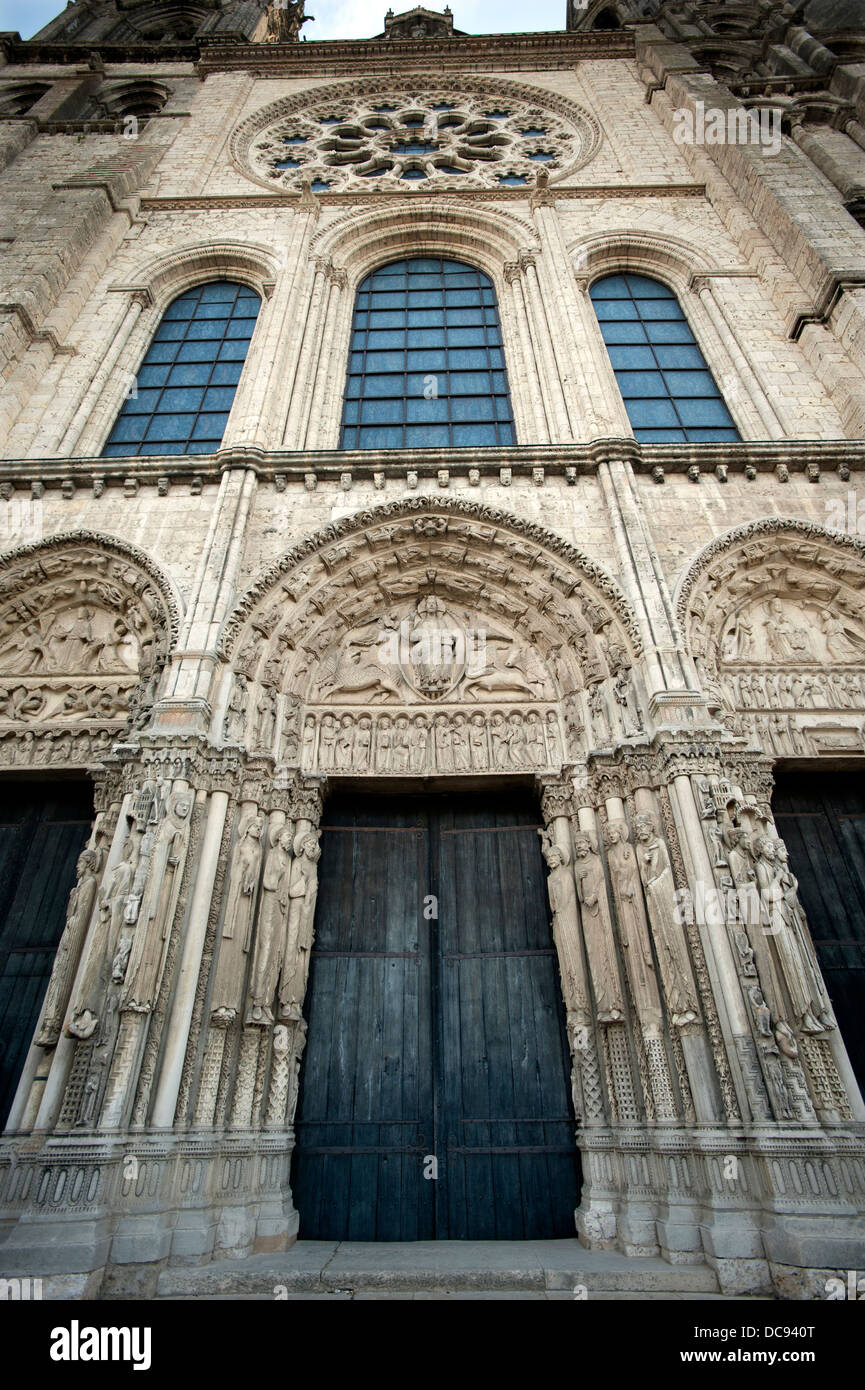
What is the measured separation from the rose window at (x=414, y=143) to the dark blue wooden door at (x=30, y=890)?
11.4 metres

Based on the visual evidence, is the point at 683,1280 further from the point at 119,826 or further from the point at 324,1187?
the point at 119,826

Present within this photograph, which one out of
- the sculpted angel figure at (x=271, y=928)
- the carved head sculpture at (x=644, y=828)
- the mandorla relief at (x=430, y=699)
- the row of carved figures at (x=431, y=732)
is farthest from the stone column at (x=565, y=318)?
the sculpted angel figure at (x=271, y=928)

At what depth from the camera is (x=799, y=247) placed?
30.2 ft

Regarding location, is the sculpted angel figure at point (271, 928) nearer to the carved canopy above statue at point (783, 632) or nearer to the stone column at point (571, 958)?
the stone column at point (571, 958)

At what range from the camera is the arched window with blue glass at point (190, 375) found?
8531mm

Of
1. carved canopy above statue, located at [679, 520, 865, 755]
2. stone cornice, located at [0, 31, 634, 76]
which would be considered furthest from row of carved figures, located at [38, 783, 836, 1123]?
stone cornice, located at [0, 31, 634, 76]

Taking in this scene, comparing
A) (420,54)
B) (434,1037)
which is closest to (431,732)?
(434,1037)

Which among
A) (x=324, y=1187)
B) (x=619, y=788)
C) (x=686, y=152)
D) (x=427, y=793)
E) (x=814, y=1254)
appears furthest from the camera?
(x=686, y=152)

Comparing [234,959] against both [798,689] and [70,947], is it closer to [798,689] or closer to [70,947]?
[70,947]

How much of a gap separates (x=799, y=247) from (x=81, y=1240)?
41.0 ft

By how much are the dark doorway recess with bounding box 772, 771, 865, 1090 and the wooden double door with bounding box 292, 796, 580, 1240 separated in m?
2.10

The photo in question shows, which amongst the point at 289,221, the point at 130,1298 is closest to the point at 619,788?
the point at 130,1298

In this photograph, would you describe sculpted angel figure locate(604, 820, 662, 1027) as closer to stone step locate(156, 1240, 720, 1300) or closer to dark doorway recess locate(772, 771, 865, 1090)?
stone step locate(156, 1240, 720, 1300)

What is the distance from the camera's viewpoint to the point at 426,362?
30.9ft
